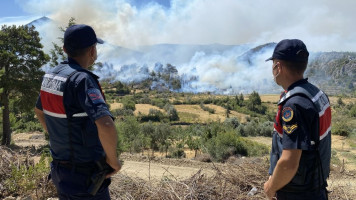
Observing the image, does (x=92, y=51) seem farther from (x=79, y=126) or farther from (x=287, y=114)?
(x=287, y=114)

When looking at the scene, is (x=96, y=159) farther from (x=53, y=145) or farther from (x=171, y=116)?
(x=171, y=116)

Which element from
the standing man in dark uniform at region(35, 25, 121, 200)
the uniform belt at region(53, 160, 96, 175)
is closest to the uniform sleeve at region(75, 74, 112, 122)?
the standing man in dark uniform at region(35, 25, 121, 200)

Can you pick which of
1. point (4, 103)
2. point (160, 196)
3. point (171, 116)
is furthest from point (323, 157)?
point (171, 116)

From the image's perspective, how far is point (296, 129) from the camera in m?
1.91

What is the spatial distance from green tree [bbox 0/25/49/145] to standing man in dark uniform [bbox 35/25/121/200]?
50.6 feet

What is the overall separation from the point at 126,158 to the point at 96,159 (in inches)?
478

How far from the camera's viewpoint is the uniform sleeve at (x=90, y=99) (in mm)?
1929

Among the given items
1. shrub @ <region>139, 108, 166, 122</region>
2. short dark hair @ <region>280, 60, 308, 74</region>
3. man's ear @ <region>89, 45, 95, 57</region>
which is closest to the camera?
short dark hair @ <region>280, 60, 308, 74</region>

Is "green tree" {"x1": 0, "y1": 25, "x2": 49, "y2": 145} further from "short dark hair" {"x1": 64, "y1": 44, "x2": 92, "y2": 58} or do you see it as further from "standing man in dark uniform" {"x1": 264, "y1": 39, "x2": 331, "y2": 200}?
"standing man in dark uniform" {"x1": 264, "y1": 39, "x2": 331, "y2": 200}

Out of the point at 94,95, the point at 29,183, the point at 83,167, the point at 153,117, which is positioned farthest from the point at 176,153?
the point at 153,117

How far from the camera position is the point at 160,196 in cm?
395

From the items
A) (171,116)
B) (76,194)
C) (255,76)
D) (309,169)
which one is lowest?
(171,116)

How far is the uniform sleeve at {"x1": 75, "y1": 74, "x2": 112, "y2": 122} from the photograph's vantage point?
75.9 inches

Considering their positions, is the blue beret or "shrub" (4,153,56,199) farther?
"shrub" (4,153,56,199)
